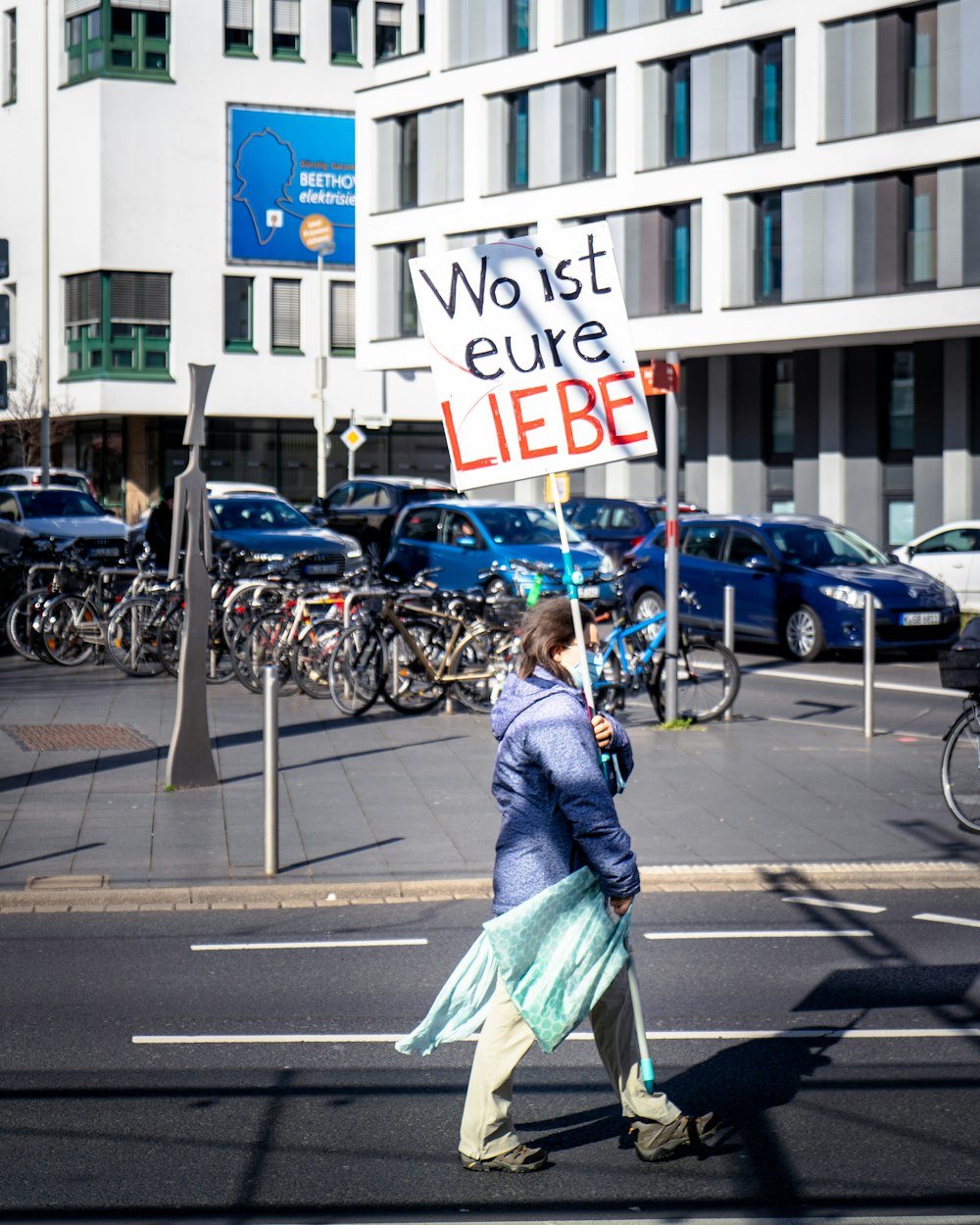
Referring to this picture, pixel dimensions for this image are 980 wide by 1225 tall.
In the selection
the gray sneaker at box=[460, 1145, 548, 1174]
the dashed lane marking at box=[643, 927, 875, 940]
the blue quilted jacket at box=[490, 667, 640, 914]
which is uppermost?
the blue quilted jacket at box=[490, 667, 640, 914]

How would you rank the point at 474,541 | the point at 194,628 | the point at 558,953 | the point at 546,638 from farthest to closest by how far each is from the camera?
the point at 474,541 → the point at 194,628 → the point at 546,638 → the point at 558,953

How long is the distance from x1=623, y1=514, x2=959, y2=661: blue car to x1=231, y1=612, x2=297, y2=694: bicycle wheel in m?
5.78

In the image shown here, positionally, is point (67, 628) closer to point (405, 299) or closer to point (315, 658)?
point (315, 658)

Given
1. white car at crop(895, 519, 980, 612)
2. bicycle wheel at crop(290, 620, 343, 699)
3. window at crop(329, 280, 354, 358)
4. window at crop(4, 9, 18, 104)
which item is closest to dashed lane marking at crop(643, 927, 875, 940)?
bicycle wheel at crop(290, 620, 343, 699)

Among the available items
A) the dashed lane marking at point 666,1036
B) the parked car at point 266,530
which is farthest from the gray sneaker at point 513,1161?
the parked car at point 266,530

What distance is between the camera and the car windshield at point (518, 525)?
966 inches

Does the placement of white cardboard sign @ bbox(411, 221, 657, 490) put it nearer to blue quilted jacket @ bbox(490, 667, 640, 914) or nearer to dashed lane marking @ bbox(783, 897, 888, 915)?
blue quilted jacket @ bbox(490, 667, 640, 914)

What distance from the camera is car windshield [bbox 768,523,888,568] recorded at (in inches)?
846

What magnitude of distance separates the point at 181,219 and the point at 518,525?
1174 inches


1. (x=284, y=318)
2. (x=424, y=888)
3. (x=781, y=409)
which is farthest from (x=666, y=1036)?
(x=284, y=318)

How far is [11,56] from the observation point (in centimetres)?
5381

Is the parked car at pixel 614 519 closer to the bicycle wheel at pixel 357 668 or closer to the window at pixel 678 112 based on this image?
the window at pixel 678 112

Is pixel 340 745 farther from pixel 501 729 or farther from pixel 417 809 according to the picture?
pixel 501 729

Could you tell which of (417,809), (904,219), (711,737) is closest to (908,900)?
(417,809)
